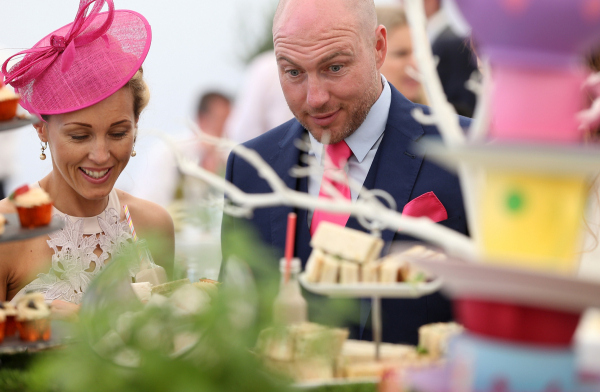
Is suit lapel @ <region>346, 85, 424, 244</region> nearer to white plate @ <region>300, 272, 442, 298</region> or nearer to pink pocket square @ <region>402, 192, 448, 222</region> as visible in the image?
pink pocket square @ <region>402, 192, 448, 222</region>

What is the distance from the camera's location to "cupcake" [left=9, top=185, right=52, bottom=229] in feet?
6.33

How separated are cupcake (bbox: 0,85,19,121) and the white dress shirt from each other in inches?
56.2

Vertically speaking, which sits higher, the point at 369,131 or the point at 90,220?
the point at 369,131

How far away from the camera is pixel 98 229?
297 centimetres

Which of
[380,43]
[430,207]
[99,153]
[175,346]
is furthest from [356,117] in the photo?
[175,346]

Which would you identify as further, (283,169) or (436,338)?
(283,169)

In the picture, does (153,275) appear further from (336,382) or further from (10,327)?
(336,382)

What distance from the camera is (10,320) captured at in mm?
1816

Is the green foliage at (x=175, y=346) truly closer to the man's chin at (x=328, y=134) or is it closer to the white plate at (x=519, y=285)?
the white plate at (x=519, y=285)

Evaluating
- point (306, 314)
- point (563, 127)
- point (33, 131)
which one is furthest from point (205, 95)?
point (563, 127)

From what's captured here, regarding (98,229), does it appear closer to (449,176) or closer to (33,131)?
(33,131)

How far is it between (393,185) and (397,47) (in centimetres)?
213

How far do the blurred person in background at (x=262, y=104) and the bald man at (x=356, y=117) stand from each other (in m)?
3.12

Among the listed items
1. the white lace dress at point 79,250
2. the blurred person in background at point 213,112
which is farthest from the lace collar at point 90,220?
the blurred person in background at point 213,112
